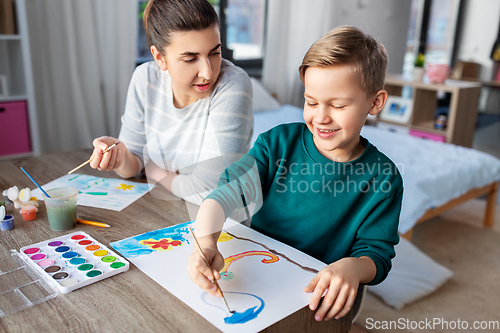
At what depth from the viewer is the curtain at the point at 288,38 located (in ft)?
11.8

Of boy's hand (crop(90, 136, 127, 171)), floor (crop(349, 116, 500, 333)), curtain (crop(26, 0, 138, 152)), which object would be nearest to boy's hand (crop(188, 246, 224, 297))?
boy's hand (crop(90, 136, 127, 171))

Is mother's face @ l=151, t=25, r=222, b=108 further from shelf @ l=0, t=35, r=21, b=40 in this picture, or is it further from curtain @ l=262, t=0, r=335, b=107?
curtain @ l=262, t=0, r=335, b=107

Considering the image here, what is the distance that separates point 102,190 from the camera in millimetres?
1054

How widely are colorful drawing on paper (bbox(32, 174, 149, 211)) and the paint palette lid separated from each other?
0.85ft

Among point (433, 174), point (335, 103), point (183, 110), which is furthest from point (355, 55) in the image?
point (433, 174)

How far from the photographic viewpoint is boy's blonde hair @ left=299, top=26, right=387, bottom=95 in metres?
0.73

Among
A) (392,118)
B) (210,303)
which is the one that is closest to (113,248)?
(210,303)

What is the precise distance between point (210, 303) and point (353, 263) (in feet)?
0.81

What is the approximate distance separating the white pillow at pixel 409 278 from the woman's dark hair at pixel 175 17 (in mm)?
1293

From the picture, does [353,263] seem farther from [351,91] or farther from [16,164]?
[16,164]

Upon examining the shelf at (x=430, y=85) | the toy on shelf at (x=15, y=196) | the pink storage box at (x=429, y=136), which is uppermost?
the shelf at (x=430, y=85)

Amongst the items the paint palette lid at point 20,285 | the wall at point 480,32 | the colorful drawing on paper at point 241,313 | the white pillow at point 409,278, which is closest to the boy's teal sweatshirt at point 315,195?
the colorful drawing on paper at point 241,313

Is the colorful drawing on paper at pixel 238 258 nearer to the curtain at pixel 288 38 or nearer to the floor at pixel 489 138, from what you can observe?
the curtain at pixel 288 38

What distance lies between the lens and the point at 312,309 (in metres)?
0.62
